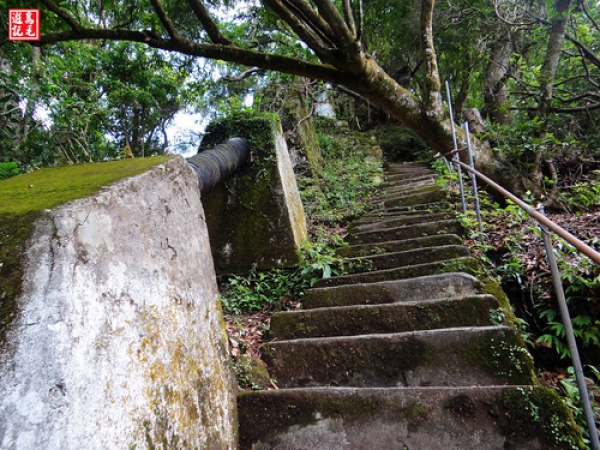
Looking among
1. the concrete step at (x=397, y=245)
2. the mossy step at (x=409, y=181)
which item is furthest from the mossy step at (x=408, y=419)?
the mossy step at (x=409, y=181)

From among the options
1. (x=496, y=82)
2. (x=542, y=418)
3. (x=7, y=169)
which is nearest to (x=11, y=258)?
(x=542, y=418)

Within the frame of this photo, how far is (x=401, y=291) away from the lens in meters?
2.42

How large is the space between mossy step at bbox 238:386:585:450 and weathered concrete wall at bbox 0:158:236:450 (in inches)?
7.9

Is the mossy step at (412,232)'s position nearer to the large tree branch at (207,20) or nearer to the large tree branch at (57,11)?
the large tree branch at (207,20)

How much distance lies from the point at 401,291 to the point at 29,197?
219cm

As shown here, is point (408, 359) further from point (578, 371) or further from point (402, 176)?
point (402, 176)

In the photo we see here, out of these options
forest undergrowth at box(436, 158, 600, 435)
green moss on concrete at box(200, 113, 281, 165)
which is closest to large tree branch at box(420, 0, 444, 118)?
forest undergrowth at box(436, 158, 600, 435)

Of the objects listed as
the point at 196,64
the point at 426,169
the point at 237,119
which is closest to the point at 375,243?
the point at 237,119

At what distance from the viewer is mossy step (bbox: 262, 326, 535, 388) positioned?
1.68 meters

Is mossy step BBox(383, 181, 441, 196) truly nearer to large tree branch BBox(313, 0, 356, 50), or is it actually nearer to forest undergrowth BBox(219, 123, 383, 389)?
forest undergrowth BBox(219, 123, 383, 389)

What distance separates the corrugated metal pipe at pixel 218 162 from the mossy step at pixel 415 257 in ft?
4.76

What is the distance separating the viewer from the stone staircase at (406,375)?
1385 millimetres

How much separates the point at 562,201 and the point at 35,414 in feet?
17.5

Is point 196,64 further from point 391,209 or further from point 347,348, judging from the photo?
point 347,348
